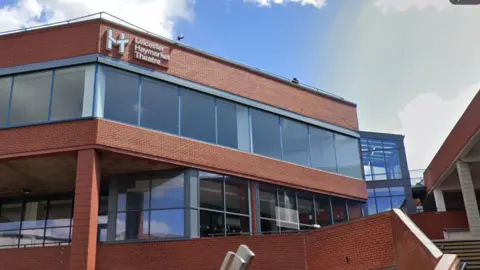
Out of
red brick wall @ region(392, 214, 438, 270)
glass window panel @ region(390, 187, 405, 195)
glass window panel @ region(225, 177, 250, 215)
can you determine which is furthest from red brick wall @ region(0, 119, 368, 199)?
glass window panel @ region(390, 187, 405, 195)

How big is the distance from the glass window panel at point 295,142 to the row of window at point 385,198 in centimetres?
1448

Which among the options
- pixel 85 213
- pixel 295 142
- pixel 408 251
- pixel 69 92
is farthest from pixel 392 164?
pixel 408 251

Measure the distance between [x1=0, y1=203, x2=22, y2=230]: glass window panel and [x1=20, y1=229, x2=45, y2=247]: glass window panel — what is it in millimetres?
490

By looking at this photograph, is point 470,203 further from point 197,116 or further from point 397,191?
point 397,191

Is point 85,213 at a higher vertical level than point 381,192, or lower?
lower

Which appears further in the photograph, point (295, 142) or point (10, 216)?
point (295, 142)

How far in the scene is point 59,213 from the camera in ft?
71.7

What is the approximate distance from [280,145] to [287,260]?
260 inches

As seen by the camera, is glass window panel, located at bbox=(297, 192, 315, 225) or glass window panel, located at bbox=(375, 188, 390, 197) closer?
glass window panel, located at bbox=(297, 192, 315, 225)

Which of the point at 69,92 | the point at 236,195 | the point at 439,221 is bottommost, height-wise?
the point at 439,221

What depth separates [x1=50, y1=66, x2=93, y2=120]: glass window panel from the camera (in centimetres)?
1786

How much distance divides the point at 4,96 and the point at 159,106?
18.2ft

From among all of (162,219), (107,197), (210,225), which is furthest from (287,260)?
(107,197)

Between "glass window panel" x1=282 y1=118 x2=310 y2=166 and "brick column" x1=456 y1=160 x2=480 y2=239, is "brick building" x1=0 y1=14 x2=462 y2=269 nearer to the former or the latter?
"glass window panel" x1=282 y1=118 x2=310 y2=166
